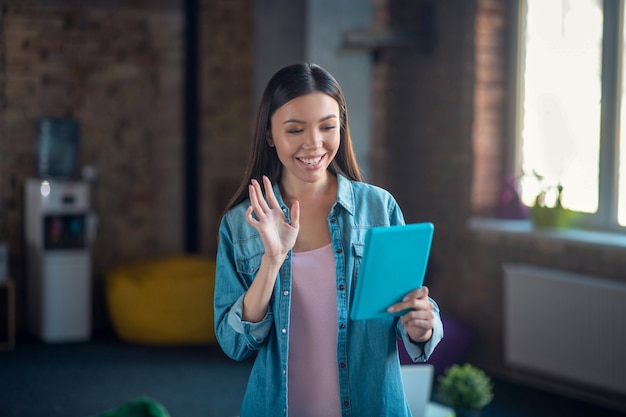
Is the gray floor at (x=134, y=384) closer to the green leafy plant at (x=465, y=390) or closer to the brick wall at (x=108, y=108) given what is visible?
the brick wall at (x=108, y=108)

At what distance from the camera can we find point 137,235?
266 inches

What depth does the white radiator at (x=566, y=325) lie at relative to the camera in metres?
4.55

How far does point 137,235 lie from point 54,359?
4.64 ft

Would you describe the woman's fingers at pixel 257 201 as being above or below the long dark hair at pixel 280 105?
below

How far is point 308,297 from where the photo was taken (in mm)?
1685

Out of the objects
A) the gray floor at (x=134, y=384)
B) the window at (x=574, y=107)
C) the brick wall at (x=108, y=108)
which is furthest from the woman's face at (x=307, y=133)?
the brick wall at (x=108, y=108)

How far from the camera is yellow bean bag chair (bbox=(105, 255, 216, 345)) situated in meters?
5.93

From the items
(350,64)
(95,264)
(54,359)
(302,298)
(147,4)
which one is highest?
(147,4)

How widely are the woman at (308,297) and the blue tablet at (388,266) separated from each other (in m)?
0.04

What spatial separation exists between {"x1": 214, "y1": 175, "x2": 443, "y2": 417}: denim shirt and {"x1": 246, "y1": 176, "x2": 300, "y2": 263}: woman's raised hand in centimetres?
11

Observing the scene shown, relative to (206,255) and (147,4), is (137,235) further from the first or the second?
(147,4)

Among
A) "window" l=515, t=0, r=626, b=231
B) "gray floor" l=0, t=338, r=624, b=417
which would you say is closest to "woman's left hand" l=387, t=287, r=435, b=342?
"gray floor" l=0, t=338, r=624, b=417

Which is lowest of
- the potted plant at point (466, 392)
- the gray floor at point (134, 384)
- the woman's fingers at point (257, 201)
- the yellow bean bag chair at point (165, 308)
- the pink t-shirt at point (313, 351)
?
the gray floor at point (134, 384)

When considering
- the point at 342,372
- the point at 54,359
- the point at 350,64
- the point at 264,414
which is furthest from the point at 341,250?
the point at 54,359
